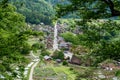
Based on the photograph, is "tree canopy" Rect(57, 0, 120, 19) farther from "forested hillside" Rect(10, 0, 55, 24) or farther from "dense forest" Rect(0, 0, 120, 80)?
"forested hillside" Rect(10, 0, 55, 24)

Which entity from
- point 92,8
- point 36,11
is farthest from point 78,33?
point 36,11

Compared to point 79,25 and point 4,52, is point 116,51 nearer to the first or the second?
point 79,25

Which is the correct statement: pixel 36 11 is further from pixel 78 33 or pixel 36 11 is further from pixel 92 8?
pixel 92 8

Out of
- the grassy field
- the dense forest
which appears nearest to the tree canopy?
the dense forest

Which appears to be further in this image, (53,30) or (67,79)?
(53,30)

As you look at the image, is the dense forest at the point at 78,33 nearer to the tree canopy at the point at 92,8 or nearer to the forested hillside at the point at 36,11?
the tree canopy at the point at 92,8

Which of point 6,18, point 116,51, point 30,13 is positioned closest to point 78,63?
point 6,18

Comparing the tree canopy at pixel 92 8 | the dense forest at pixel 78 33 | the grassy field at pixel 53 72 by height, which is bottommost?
the grassy field at pixel 53 72

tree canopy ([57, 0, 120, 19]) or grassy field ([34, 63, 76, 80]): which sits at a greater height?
tree canopy ([57, 0, 120, 19])

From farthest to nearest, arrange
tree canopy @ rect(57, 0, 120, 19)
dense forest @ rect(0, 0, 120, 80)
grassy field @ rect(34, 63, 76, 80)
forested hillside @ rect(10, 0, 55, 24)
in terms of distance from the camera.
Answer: forested hillside @ rect(10, 0, 55, 24) < grassy field @ rect(34, 63, 76, 80) < dense forest @ rect(0, 0, 120, 80) < tree canopy @ rect(57, 0, 120, 19)

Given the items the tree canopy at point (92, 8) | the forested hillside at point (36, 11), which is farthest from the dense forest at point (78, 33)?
the forested hillside at point (36, 11)

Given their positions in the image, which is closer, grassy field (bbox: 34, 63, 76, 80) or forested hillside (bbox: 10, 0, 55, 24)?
grassy field (bbox: 34, 63, 76, 80)
